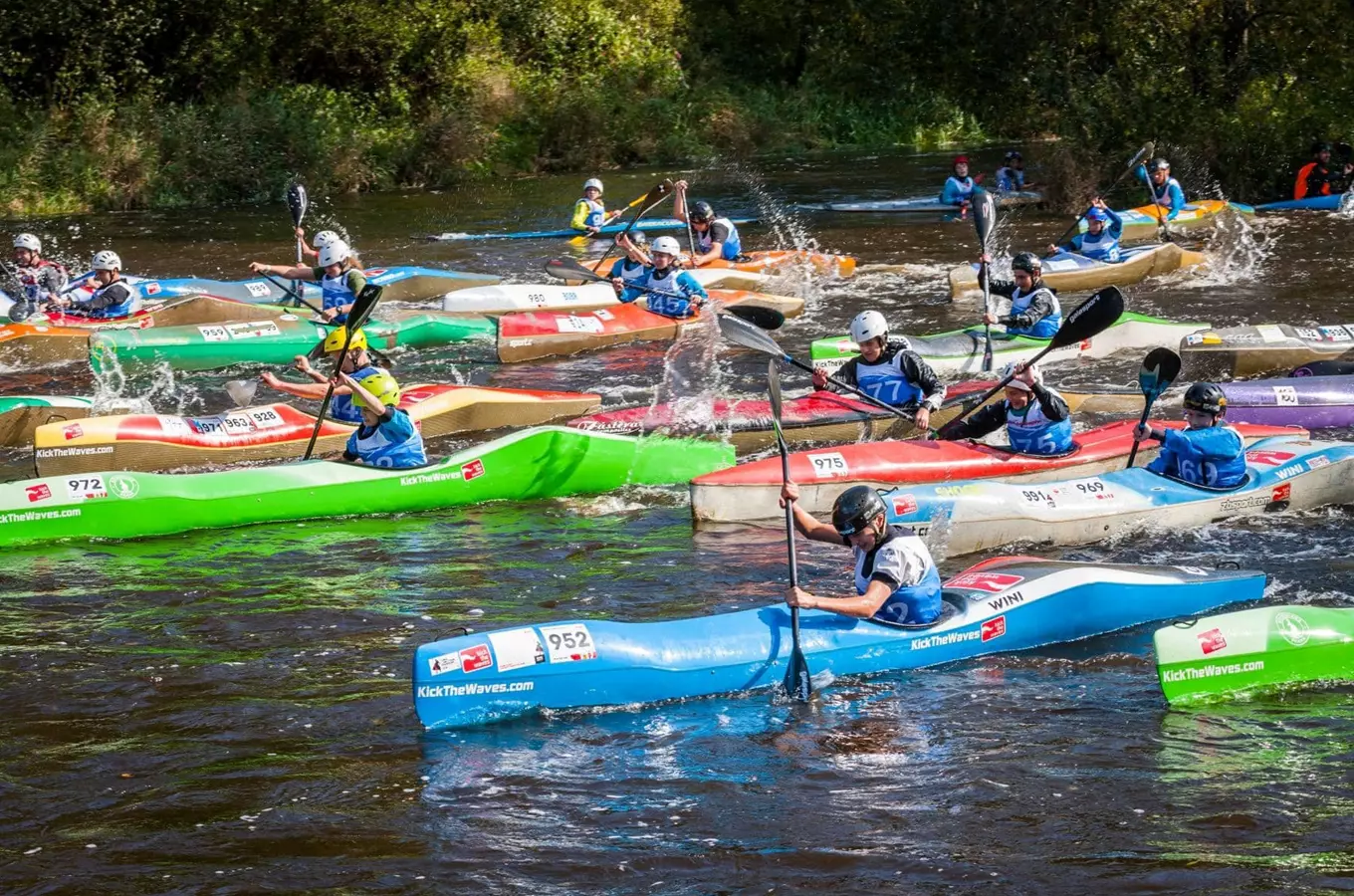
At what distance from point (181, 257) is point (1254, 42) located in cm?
1699

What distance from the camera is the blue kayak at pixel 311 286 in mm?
17375

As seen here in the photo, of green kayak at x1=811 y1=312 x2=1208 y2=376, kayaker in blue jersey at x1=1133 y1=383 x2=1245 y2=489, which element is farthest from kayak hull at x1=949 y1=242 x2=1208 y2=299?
kayaker in blue jersey at x1=1133 y1=383 x2=1245 y2=489

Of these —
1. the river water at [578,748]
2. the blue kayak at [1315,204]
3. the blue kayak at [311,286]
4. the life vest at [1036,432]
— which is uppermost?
the blue kayak at [1315,204]

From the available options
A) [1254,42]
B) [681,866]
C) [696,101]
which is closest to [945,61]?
[696,101]

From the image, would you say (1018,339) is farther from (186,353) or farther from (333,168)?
(333,168)

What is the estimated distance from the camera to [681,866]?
6145 mm

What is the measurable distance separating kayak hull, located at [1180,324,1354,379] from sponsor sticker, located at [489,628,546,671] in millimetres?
8842

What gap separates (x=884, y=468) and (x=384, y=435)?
337 cm

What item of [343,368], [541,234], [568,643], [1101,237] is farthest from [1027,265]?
[541,234]

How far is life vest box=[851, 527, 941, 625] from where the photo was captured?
302 inches

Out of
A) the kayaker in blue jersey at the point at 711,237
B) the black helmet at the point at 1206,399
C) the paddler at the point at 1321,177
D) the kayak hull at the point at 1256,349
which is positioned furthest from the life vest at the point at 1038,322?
the paddler at the point at 1321,177

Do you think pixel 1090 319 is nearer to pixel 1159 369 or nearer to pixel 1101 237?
pixel 1159 369

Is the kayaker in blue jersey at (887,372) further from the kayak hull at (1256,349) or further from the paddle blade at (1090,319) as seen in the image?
the kayak hull at (1256,349)

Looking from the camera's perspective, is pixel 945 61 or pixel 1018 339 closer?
pixel 1018 339
